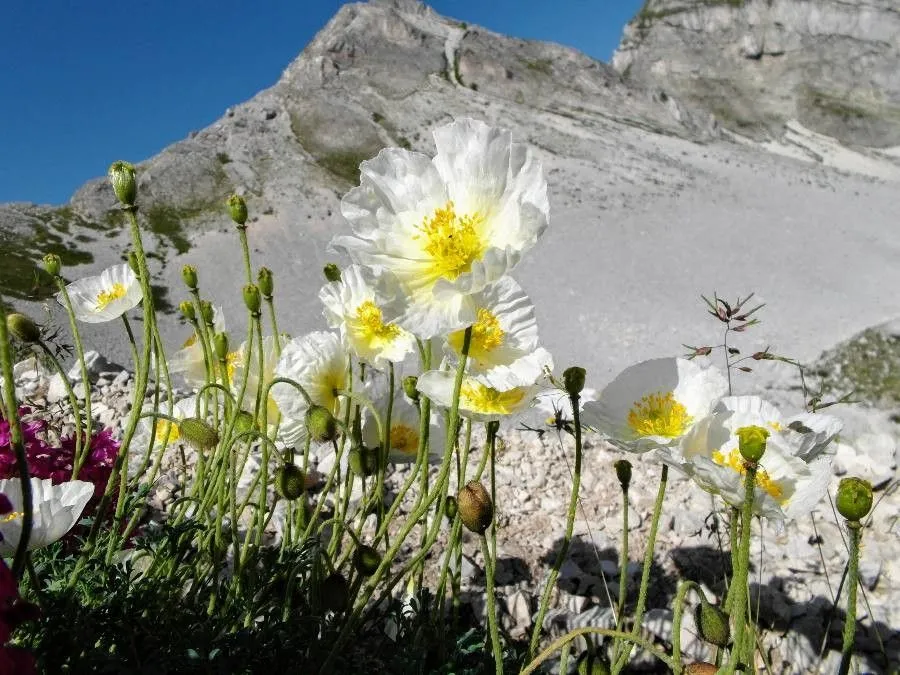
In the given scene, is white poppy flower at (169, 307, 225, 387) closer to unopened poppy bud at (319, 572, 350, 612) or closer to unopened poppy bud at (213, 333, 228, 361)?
unopened poppy bud at (213, 333, 228, 361)

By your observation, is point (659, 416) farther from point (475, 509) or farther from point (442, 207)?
point (442, 207)

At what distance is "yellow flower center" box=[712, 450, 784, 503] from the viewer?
1083 mm

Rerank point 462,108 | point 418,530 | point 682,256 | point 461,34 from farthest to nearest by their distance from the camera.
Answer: point 461,34, point 462,108, point 682,256, point 418,530

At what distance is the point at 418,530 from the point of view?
2.68 m

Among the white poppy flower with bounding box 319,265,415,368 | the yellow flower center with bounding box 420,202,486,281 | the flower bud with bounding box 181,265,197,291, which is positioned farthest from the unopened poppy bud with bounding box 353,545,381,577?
the flower bud with bounding box 181,265,197,291

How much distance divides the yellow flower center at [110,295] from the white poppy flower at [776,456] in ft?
4.39

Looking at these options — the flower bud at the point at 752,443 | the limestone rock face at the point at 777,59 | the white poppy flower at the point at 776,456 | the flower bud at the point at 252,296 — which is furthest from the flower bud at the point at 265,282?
the limestone rock face at the point at 777,59

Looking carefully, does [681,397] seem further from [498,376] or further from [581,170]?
[581,170]

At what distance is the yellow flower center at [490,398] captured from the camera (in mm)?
1204

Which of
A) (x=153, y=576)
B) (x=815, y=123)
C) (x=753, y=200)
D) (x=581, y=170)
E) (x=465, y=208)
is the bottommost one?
(x=153, y=576)

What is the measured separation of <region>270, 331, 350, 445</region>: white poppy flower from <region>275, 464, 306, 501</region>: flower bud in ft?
0.65

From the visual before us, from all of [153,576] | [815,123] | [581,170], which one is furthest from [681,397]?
[815,123]

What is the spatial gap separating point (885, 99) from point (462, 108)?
3375cm

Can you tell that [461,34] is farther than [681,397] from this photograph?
Yes
